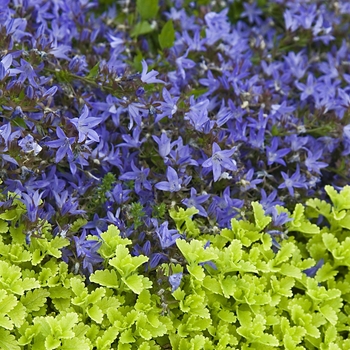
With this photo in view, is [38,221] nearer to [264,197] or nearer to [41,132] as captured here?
[41,132]

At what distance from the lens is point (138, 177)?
96.0 inches

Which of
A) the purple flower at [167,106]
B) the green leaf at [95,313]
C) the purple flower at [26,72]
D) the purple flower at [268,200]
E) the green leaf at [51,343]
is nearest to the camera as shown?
the green leaf at [51,343]

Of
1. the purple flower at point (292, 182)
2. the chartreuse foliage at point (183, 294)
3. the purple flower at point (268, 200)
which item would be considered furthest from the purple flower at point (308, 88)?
the chartreuse foliage at point (183, 294)

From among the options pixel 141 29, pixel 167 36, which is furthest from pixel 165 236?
pixel 141 29

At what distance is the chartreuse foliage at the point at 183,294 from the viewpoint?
2.00 m

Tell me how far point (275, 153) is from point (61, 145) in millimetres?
1006

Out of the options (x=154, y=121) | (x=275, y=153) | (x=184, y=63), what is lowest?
(x=275, y=153)

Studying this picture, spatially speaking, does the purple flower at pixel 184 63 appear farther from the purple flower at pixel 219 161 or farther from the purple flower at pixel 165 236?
the purple flower at pixel 165 236

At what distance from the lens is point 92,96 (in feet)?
8.61

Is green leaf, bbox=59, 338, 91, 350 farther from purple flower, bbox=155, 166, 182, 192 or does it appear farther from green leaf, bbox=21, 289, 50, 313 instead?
purple flower, bbox=155, 166, 182, 192

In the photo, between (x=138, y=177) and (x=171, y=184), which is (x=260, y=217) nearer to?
(x=171, y=184)

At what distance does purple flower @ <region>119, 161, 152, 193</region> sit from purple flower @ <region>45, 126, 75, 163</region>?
0.30m

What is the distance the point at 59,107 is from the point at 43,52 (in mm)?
246

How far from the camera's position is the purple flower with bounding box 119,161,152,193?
2398 millimetres
